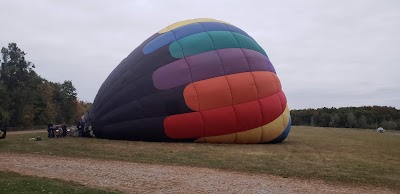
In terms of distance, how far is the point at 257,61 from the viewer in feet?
64.4

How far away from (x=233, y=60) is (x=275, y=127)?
14.0ft

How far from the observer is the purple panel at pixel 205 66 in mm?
17672

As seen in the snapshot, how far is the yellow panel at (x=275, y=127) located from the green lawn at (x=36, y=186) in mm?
12141

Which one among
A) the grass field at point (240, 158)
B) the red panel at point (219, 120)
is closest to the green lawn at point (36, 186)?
the grass field at point (240, 158)

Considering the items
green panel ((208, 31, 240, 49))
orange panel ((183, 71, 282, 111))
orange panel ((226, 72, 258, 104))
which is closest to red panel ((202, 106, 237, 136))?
orange panel ((183, 71, 282, 111))

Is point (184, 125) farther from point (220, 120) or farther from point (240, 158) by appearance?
point (240, 158)

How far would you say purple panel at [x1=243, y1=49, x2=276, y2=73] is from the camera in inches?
756

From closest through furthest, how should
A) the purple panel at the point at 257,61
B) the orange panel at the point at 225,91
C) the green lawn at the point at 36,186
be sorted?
1. the green lawn at the point at 36,186
2. the orange panel at the point at 225,91
3. the purple panel at the point at 257,61

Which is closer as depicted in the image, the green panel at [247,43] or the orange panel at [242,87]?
the orange panel at [242,87]

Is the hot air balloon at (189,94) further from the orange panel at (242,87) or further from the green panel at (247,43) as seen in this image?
Answer: the green panel at (247,43)

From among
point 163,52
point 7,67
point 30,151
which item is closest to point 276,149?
point 163,52

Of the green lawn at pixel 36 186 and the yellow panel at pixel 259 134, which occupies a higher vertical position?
the yellow panel at pixel 259 134

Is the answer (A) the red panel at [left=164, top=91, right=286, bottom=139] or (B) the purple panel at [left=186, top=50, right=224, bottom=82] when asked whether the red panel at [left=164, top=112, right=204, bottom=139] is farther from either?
(B) the purple panel at [left=186, top=50, right=224, bottom=82]

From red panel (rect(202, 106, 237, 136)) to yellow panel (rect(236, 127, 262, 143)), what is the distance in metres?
0.85
